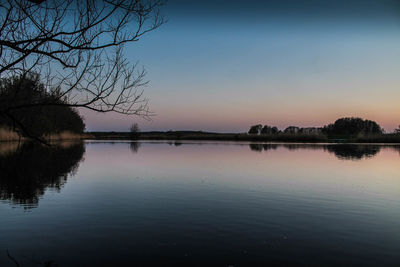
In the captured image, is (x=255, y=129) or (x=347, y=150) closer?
(x=347, y=150)

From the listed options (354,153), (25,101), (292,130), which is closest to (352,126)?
(292,130)

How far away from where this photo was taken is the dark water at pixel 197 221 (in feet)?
21.4

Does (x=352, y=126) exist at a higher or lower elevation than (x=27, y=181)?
higher


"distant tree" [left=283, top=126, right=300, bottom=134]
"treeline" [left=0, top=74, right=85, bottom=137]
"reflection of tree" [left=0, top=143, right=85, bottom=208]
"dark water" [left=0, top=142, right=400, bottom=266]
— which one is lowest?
"dark water" [left=0, top=142, right=400, bottom=266]

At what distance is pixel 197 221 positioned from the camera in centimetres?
899

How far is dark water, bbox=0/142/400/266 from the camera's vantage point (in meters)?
6.52

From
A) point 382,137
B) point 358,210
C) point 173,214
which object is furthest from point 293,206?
point 382,137

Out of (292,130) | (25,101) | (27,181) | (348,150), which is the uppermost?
(292,130)

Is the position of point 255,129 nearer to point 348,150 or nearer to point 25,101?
point 348,150

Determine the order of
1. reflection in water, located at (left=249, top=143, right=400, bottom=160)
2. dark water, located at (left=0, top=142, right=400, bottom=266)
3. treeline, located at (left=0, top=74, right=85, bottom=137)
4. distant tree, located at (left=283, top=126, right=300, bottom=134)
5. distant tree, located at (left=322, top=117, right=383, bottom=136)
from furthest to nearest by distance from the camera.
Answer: distant tree, located at (left=322, top=117, right=383, bottom=136)
distant tree, located at (left=283, top=126, right=300, bottom=134)
reflection in water, located at (left=249, top=143, right=400, bottom=160)
dark water, located at (left=0, top=142, right=400, bottom=266)
treeline, located at (left=0, top=74, right=85, bottom=137)

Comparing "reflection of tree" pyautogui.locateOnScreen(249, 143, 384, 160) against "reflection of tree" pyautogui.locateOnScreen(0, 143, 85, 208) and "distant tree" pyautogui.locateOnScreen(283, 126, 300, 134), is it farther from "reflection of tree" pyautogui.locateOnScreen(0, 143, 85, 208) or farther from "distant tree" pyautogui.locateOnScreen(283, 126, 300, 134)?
"distant tree" pyautogui.locateOnScreen(283, 126, 300, 134)

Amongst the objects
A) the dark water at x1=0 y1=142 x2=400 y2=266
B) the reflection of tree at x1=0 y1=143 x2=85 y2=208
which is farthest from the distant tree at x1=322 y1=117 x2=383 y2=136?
the reflection of tree at x1=0 y1=143 x2=85 y2=208

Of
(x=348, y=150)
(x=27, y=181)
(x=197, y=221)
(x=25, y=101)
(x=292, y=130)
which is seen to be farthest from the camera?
(x=292, y=130)

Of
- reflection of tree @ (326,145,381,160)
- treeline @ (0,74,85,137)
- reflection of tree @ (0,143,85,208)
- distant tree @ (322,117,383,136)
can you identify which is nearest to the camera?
treeline @ (0,74,85,137)
